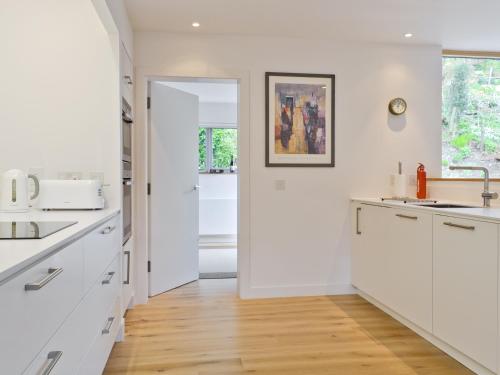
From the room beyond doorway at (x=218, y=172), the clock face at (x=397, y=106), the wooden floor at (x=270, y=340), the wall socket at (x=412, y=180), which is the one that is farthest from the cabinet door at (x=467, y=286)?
the room beyond doorway at (x=218, y=172)

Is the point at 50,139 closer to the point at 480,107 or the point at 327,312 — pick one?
the point at 327,312

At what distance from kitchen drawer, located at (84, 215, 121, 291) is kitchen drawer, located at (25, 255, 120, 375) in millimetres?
55

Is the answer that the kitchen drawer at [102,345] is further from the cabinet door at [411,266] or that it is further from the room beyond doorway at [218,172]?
the room beyond doorway at [218,172]

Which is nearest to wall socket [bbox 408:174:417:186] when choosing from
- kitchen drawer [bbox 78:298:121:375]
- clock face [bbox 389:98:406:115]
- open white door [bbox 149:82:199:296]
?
clock face [bbox 389:98:406:115]

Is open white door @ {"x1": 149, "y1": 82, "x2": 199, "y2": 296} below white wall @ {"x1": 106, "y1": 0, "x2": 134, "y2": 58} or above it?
below

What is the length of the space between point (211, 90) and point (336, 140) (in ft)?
8.93

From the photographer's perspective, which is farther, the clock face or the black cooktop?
the clock face

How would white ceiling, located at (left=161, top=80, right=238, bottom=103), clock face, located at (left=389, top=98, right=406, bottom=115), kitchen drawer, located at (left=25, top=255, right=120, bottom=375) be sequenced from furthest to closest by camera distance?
1. white ceiling, located at (left=161, top=80, right=238, bottom=103)
2. clock face, located at (left=389, top=98, right=406, bottom=115)
3. kitchen drawer, located at (left=25, top=255, right=120, bottom=375)

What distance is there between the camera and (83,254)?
1531 millimetres

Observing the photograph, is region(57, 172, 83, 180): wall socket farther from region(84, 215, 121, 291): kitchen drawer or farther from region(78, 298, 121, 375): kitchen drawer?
region(78, 298, 121, 375): kitchen drawer

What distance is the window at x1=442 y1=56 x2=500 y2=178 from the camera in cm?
400

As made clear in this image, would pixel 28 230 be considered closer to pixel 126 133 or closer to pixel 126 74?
pixel 126 133

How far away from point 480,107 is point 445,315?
8.60 feet

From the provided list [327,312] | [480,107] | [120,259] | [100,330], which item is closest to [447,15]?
[480,107]
